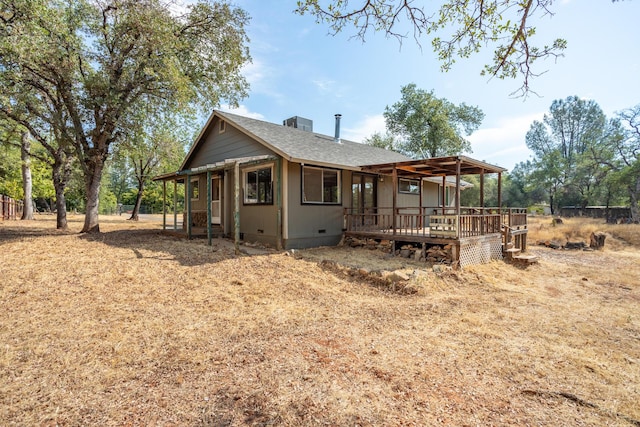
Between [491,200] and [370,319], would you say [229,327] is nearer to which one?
[370,319]

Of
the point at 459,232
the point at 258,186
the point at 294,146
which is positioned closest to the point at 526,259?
the point at 459,232

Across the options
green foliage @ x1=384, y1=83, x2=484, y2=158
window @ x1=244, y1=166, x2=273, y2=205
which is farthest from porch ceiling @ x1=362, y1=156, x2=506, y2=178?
green foliage @ x1=384, y1=83, x2=484, y2=158

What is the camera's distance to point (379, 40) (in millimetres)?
4957

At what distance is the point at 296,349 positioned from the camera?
3457mm

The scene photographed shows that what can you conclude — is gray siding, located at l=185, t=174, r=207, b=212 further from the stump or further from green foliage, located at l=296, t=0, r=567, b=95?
the stump

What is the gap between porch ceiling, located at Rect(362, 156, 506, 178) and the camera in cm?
828

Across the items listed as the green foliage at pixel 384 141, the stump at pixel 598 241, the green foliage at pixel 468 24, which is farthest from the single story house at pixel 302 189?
the green foliage at pixel 384 141

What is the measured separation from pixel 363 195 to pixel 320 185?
6.97ft

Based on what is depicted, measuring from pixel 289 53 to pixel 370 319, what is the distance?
928cm

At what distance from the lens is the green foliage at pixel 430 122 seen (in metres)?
28.1

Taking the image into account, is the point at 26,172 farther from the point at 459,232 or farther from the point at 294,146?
the point at 459,232

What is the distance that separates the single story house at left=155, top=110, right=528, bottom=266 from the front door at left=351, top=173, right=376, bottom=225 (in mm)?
37

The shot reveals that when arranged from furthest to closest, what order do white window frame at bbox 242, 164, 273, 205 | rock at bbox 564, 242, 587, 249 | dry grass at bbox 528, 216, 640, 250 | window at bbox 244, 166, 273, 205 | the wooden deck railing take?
1. dry grass at bbox 528, 216, 640, 250
2. rock at bbox 564, 242, 587, 249
3. window at bbox 244, 166, 273, 205
4. white window frame at bbox 242, 164, 273, 205
5. the wooden deck railing

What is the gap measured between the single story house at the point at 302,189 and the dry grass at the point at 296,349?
2630 mm
